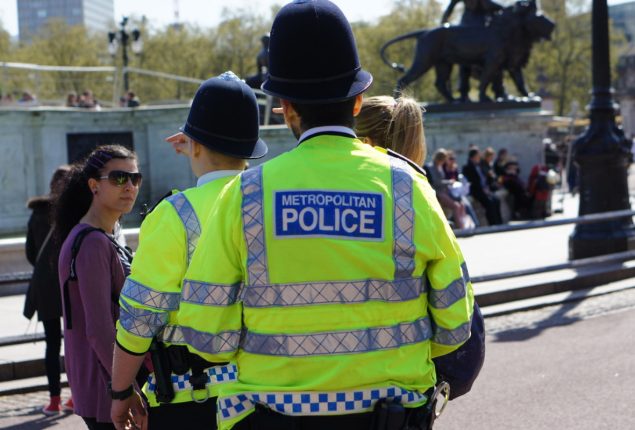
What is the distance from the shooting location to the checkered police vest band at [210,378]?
3.04 m

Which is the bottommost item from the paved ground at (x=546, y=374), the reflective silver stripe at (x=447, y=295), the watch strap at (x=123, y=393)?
the paved ground at (x=546, y=374)

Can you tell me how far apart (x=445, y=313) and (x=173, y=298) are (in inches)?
30.9

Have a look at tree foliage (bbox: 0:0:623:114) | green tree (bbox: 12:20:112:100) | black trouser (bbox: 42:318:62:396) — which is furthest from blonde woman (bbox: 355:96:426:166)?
green tree (bbox: 12:20:112:100)

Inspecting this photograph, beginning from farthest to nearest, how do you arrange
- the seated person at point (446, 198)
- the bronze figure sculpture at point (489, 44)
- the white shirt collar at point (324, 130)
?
1. the bronze figure sculpture at point (489, 44)
2. the seated person at point (446, 198)
3. the white shirt collar at point (324, 130)

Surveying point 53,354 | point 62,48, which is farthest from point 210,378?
point 62,48

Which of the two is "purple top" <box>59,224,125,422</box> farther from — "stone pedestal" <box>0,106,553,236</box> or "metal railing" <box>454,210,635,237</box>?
"stone pedestal" <box>0,106,553,236</box>

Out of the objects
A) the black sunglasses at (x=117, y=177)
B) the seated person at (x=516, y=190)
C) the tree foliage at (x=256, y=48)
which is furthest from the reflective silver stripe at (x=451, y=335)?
the tree foliage at (x=256, y=48)

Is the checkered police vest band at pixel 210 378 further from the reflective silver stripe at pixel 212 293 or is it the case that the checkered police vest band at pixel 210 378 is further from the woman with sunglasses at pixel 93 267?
the woman with sunglasses at pixel 93 267

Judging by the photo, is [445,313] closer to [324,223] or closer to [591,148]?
[324,223]

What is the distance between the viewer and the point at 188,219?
3.20 meters

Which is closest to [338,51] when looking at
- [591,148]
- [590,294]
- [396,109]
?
[396,109]

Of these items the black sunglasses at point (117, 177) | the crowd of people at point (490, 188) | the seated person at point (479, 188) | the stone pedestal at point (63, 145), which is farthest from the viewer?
the stone pedestal at point (63, 145)

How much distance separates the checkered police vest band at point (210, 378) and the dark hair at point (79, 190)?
1.27 m

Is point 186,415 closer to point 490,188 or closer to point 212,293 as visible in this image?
point 212,293
